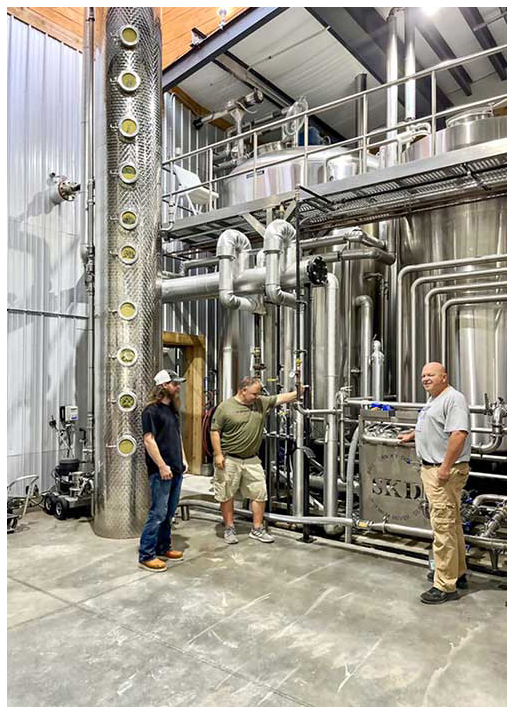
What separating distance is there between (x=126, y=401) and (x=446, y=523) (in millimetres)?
3365

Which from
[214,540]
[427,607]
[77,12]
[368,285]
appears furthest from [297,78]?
[427,607]

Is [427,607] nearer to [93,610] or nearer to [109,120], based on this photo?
[93,610]

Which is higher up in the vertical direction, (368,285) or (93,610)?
(368,285)

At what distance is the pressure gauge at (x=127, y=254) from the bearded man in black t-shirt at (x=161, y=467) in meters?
1.66

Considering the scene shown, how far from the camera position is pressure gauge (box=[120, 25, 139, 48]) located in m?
5.46

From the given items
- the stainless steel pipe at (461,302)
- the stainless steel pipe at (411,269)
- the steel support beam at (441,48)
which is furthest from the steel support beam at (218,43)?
the stainless steel pipe at (461,302)

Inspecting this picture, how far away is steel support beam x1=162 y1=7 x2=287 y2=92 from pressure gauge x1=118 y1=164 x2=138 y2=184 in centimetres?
338

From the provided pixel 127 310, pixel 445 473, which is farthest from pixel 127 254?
pixel 445 473

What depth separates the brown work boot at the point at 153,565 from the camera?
4.30m

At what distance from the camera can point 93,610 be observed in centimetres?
358

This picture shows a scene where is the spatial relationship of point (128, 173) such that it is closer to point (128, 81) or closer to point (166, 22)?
point (128, 81)

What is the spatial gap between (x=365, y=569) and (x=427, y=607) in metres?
0.77

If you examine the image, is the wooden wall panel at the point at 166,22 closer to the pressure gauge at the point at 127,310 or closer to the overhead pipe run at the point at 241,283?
the overhead pipe run at the point at 241,283

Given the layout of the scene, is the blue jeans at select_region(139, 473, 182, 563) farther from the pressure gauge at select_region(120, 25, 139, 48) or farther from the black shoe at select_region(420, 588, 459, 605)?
the pressure gauge at select_region(120, 25, 139, 48)
